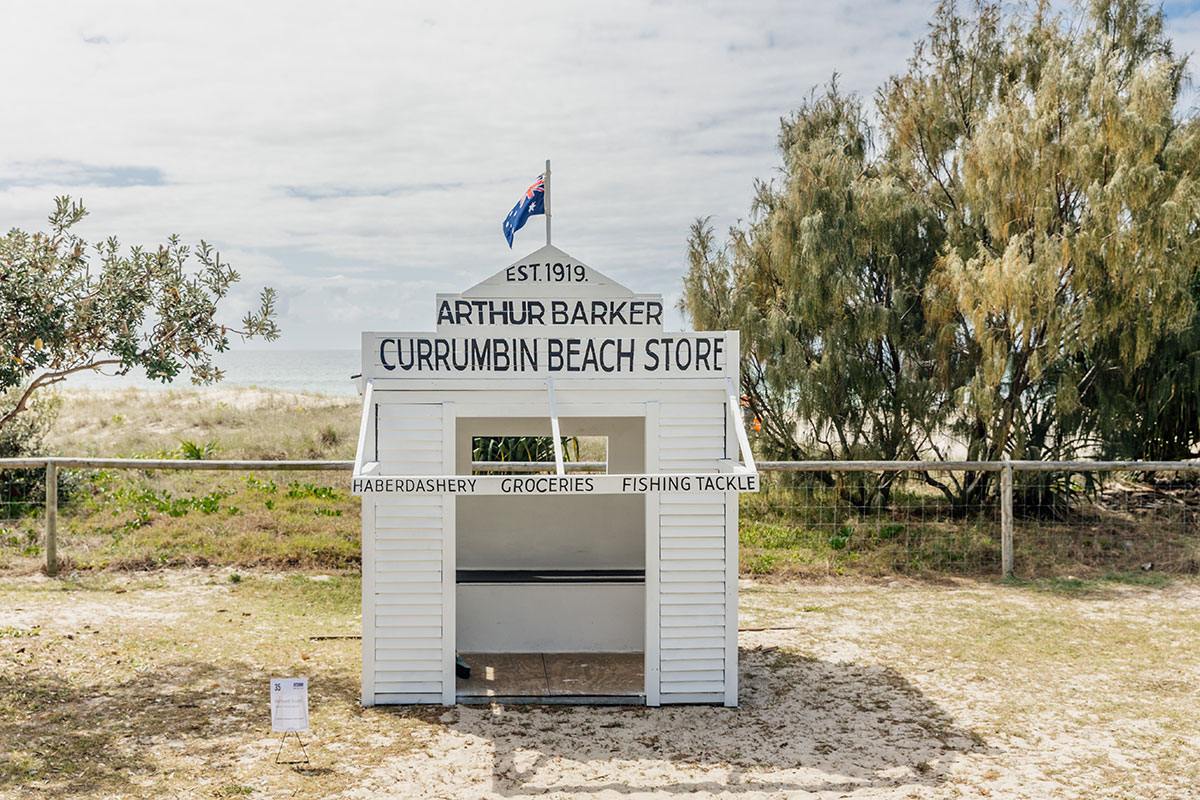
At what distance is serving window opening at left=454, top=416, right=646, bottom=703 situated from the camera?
7582 mm

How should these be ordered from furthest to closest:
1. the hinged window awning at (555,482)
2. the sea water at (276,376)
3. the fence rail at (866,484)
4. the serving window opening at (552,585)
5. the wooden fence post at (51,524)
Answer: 1. the sea water at (276,376)
2. the fence rail at (866,484)
3. the wooden fence post at (51,524)
4. the serving window opening at (552,585)
5. the hinged window awning at (555,482)

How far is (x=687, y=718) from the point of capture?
6.72 metres

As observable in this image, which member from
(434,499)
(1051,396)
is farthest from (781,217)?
(434,499)

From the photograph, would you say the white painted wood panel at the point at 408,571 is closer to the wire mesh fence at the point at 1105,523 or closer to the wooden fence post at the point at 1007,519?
the wooden fence post at the point at 1007,519

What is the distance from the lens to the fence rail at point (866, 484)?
1064 cm

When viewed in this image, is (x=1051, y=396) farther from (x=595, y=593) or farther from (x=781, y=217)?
(x=595, y=593)

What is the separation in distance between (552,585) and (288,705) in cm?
306

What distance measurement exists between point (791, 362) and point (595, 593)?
18.9 feet

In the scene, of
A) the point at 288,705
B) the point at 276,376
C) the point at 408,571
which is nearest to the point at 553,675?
the point at 408,571

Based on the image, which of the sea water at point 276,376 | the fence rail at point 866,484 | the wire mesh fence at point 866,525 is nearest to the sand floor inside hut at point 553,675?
the fence rail at point 866,484

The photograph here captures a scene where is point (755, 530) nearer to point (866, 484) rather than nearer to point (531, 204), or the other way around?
point (866, 484)

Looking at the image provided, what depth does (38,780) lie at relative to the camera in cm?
542

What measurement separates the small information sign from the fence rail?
17.3 ft

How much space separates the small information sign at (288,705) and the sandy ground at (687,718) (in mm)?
288
